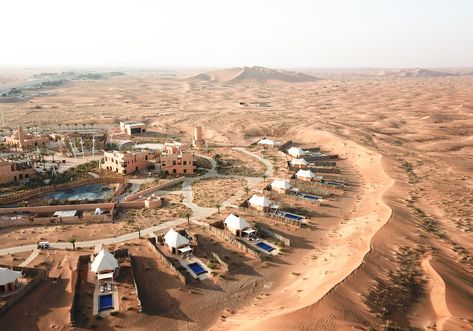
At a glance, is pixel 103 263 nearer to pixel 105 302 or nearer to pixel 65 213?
pixel 105 302

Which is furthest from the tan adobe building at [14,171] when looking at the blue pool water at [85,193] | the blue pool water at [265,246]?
the blue pool water at [265,246]

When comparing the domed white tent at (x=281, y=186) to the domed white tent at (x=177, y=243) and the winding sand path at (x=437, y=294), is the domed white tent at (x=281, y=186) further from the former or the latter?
the winding sand path at (x=437, y=294)

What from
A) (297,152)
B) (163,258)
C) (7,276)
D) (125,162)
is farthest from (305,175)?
(7,276)

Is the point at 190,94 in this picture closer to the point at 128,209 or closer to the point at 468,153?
the point at 468,153

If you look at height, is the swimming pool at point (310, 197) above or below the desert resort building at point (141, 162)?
below

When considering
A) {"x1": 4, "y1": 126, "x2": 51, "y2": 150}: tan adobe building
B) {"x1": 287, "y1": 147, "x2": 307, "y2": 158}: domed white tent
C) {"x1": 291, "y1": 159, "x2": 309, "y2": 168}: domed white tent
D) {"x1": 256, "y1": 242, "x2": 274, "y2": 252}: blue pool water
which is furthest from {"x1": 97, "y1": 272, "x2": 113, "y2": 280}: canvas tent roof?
{"x1": 4, "y1": 126, "x2": 51, "y2": 150}: tan adobe building

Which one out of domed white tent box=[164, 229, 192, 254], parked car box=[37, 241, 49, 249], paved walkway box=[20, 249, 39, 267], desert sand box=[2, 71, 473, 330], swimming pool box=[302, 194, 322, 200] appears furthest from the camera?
swimming pool box=[302, 194, 322, 200]

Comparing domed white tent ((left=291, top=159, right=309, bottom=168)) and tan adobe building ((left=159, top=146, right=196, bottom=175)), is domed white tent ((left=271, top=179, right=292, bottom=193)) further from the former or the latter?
tan adobe building ((left=159, top=146, right=196, bottom=175))
